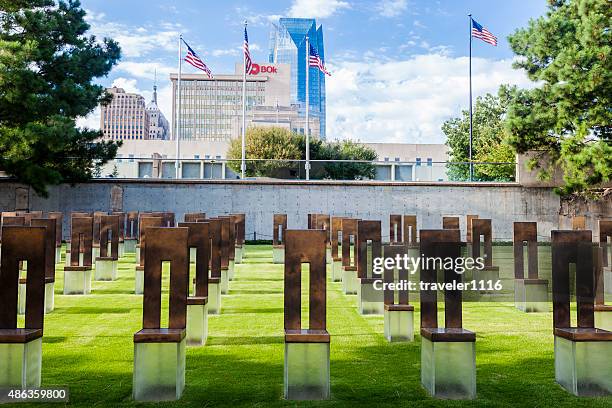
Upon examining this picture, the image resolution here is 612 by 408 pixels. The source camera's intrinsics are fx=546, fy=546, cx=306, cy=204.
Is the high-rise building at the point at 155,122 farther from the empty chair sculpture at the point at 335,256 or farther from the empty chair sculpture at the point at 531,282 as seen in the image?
the empty chair sculpture at the point at 531,282

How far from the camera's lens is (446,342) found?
4406mm

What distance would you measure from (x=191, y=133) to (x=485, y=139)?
3166 inches

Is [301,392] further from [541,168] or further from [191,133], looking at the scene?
[191,133]

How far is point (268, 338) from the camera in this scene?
6602 millimetres

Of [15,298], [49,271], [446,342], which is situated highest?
[15,298]

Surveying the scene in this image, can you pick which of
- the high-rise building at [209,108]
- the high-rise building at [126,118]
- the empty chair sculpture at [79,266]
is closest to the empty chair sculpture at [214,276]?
the empty chair sculpture at [79,266]

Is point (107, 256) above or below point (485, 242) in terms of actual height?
below

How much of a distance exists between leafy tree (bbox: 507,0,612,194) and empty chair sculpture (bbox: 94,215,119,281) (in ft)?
58.9

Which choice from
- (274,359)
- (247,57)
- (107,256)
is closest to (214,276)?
(274,359)

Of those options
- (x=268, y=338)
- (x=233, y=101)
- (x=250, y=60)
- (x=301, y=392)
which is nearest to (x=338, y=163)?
(x=250, y=60)

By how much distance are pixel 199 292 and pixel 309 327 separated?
2.33m

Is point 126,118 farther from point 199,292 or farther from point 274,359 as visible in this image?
point 274,359

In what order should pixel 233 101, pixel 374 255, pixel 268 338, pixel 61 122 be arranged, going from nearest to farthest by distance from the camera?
1. pixel 268 338
2. pixel 374 255
3. pixel 61 122
4. pixel 233 101

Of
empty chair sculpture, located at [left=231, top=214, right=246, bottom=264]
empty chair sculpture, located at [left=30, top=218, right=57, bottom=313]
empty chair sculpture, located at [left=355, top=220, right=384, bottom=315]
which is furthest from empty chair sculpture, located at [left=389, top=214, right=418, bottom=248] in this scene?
empty chair sculpture, located at [left=30, top=218, right=57, bottom=313]
